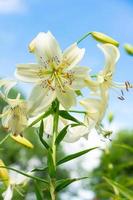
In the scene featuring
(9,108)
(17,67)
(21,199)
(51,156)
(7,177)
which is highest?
(17,67)

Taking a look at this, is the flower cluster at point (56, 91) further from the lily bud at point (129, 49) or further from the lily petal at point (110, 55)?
the lily bud at point (129, 49)

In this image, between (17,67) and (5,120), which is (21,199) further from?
(17,67)

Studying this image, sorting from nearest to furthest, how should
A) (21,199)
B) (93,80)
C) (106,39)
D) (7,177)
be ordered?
(93,80) → (106,39) → (7,177) → (21,199)

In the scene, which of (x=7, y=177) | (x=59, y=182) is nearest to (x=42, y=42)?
(x=59, y=182)

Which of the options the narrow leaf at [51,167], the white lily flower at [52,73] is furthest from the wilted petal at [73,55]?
the narrow leaf at [51,167]

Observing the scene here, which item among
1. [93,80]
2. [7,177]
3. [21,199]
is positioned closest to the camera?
[93,80]

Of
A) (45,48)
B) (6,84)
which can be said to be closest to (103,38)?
(45,48)

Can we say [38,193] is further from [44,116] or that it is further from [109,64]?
[109,64]
